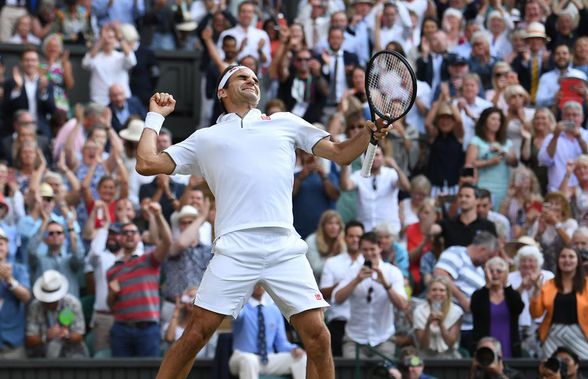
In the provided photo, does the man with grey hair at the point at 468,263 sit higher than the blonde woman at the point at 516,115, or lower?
lower

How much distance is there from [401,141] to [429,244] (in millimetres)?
2416

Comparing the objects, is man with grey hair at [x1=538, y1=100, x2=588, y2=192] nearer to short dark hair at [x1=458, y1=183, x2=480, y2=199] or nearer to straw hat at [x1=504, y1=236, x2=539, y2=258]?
short dark hair at [x1=458, y1=183, x2=480, y2=199]

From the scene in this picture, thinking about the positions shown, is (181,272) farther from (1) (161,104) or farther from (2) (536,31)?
(2) (536,31)

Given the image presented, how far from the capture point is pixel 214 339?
48.9 ft

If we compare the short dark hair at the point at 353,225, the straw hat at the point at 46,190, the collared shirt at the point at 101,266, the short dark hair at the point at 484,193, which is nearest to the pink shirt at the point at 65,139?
the straw hat at the point at 46,190

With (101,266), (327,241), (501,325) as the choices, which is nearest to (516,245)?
(501,325)

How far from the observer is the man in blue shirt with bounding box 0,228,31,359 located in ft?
47.6

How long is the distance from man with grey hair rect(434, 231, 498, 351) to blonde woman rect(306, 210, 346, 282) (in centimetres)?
102

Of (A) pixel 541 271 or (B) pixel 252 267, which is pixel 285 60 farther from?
(B) pixel 252 267

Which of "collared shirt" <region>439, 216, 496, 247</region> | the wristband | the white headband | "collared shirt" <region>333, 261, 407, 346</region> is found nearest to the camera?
the wristband

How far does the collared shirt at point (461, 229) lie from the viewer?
15.8m

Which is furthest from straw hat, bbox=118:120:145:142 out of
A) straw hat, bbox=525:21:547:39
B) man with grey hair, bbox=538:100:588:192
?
straw hat, bbox=525:21:547:39

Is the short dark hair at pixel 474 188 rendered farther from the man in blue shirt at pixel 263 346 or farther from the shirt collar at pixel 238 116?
the shirt collar at pixel 238 116

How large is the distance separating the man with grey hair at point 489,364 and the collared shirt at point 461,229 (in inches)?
86.5
